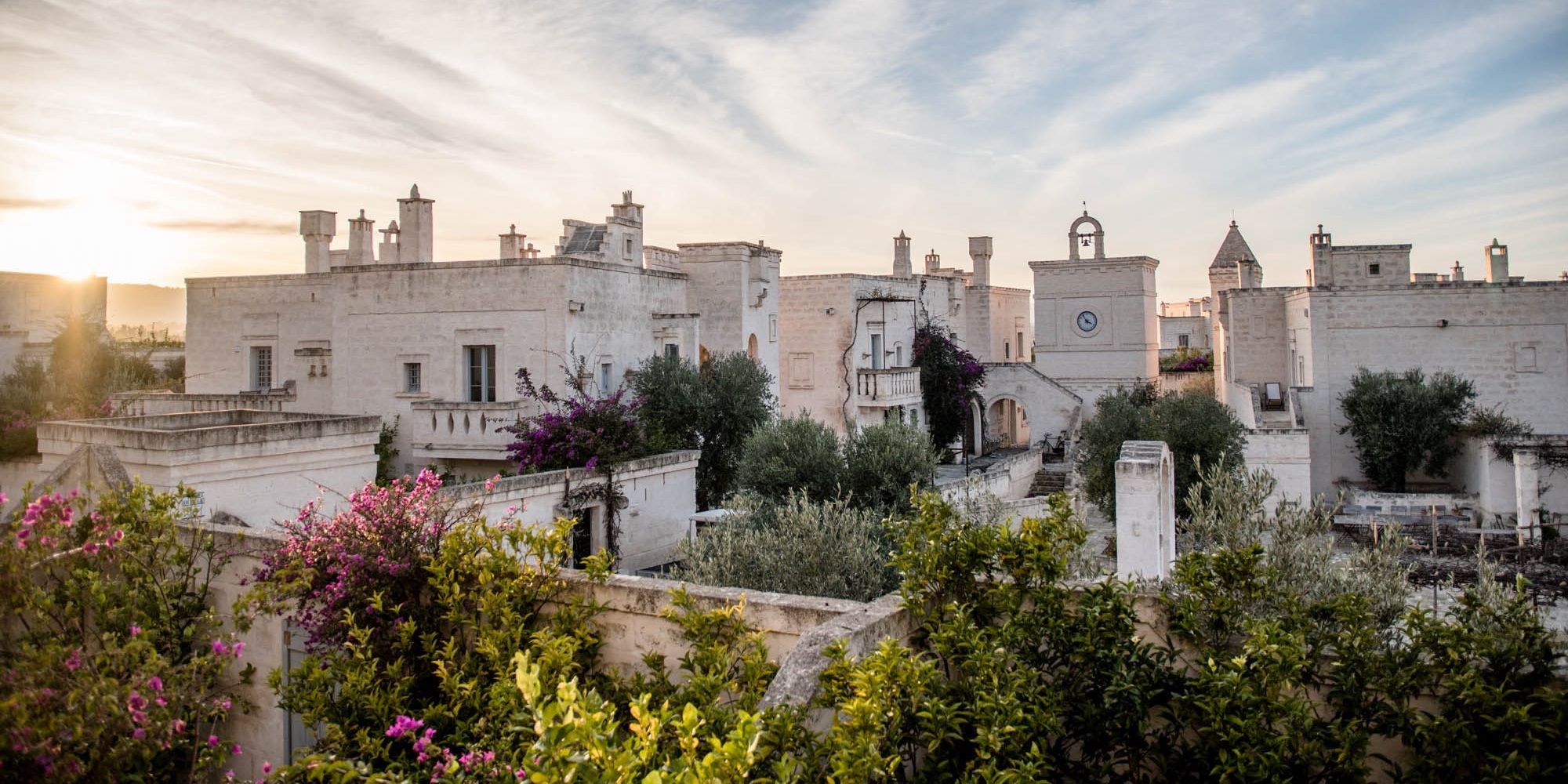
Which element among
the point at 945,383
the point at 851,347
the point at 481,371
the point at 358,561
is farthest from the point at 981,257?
the point at 358,561

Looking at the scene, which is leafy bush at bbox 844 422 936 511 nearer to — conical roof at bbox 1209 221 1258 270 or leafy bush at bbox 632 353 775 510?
leafy bush at bbox 632 353 775 510

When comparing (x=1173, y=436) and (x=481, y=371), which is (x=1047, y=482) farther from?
(x=481, y=371)

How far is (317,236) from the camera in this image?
25.8m

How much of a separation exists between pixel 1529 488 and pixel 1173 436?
7.47 m

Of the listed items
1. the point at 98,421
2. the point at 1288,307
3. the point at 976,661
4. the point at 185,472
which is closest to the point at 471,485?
the point at 185,472

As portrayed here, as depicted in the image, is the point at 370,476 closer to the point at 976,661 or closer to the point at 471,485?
the point at 471,485

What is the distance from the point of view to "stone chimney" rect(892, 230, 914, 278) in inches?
1585

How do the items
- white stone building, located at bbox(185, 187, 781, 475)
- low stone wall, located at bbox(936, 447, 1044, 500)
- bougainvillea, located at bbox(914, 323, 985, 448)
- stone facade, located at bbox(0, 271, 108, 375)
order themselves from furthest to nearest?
stone facade, located at bbox(0, 271, 108, 375) → bougainvillea, located at bbox(914, 323, 985, 448) → low stone wall, located at bbox(936, 447, 1044, 500) → white stone building, located at bbox(185, 187, 781, 475)

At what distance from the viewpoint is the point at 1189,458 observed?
947 inches

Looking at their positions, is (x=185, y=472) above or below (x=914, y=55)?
below

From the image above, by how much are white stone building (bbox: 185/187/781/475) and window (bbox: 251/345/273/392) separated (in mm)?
39

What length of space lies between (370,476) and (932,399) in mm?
24650

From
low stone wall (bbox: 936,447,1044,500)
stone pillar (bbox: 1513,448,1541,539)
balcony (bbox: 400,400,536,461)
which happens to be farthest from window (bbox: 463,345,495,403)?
stone pillar (bbox: 1513,448,1541,539)

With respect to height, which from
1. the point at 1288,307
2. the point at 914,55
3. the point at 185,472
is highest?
the point at 914,55
